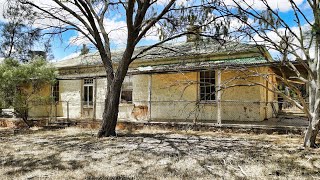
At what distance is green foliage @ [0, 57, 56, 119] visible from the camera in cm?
1429

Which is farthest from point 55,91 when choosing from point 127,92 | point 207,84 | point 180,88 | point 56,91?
point 207,84

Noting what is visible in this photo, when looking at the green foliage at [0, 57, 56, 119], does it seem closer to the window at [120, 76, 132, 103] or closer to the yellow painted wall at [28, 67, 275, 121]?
the yellow painted wall at [28, 67, 275, 121]

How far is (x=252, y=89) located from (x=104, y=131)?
24.0ft

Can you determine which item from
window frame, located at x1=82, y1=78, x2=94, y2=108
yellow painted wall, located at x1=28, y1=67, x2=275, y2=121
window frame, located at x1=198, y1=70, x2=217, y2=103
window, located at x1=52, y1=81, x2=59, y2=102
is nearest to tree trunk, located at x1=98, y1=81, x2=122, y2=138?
yellow painted wall, located at x1=28, y1=67, x2=275, y2=121

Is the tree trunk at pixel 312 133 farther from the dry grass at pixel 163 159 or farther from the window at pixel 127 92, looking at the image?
the window at pixel 127 92

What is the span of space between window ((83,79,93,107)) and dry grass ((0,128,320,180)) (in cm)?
798

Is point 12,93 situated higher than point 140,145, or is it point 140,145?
point 12,93

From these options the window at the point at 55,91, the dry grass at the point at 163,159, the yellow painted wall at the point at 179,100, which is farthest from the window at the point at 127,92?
the dry grass at the point at 163,159

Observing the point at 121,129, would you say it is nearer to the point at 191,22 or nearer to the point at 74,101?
the point at 74,101

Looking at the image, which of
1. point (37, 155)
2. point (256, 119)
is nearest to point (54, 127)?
point (37, 155)

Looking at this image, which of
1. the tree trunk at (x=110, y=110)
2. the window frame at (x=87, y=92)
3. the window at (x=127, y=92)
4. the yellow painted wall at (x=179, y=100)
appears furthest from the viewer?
the window frame at (x=87, y=92)

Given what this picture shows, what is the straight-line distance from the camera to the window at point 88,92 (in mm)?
18297

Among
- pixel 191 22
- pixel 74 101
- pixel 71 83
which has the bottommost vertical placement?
pixel 74 101

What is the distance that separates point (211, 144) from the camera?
9414mm
